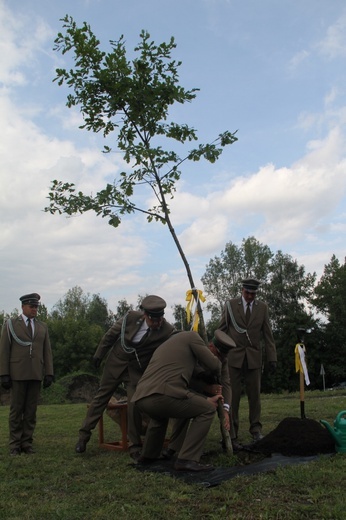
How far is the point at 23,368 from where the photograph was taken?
7098 mm

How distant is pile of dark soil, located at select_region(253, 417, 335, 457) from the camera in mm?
5578

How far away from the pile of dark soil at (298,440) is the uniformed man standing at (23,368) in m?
3.10

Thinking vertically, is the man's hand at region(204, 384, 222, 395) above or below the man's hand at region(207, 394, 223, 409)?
above

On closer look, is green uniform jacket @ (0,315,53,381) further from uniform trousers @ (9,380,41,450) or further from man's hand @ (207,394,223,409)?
man's hand @ (207,394,223,409)

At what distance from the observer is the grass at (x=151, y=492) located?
392cm

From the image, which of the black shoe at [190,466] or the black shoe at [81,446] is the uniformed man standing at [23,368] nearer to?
the black shoe at [81,446]

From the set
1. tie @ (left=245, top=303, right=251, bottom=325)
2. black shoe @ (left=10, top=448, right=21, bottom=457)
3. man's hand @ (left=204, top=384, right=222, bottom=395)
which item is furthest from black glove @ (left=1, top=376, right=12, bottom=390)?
tie @ (left=245, top=303, right=251, bottom=325)

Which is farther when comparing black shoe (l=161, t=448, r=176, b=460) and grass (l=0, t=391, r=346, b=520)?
black shoe (l=161, t=448, r=176, b=460)

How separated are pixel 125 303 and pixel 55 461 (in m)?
69.4

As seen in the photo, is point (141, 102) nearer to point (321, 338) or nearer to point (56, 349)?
point (56, 349)

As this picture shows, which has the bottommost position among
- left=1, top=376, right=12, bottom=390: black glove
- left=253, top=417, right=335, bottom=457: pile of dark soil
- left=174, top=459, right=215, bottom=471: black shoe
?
left=174, top=459, right=215, bottom=471: black shoe

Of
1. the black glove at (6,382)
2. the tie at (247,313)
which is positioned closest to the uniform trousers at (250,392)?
the tie at (247,313)

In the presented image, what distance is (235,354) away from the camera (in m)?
7.09

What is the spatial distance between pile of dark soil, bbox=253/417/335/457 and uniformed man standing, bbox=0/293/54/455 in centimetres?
310
